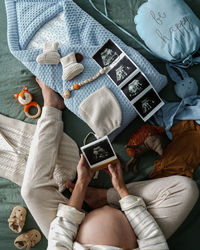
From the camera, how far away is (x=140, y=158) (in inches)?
47.1

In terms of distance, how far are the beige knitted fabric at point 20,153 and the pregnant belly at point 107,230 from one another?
0.24 metres

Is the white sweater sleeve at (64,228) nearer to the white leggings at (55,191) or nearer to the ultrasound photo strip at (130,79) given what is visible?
the white leggings at (55,191)

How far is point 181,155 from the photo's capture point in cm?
115

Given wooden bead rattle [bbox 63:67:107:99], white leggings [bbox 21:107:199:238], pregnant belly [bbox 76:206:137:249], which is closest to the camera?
pregnant belly [bbox 76:206:137:249]

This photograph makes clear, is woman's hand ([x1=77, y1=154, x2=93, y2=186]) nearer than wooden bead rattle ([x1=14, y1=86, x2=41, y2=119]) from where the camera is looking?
Yes

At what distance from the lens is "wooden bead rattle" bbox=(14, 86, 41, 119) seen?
1.24 meters

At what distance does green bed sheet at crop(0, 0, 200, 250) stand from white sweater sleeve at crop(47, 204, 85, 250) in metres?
0.21

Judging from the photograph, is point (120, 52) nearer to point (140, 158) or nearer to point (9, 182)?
point (140, 158)

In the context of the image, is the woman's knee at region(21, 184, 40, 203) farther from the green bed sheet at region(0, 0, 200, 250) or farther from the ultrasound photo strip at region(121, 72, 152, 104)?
the ultrasound photo strip at region(121, 72, 152, 104)

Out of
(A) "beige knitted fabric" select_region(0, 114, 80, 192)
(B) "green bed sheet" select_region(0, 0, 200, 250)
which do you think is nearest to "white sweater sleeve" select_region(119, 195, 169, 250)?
(B) "green bed sheet" select_region(0, 0, 200, 250)

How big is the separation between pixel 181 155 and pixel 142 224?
0.34m

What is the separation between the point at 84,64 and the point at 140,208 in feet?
2.15

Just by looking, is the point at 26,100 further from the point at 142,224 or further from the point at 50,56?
the point at 142,224

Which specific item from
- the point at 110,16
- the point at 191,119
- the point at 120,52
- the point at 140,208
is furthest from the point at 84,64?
the point at 140,208
